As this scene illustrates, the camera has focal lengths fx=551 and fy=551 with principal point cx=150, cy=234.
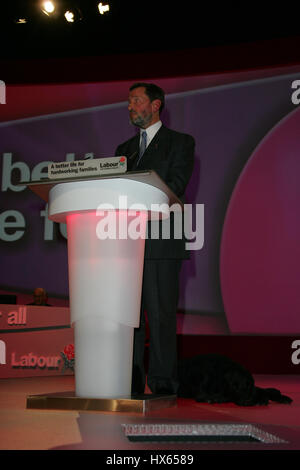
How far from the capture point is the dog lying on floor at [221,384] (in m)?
2.56

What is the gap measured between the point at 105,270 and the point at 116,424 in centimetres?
55

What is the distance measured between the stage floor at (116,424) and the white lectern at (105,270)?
150 mm

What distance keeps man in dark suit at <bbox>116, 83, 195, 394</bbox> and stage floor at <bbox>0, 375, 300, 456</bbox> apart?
0.63ft

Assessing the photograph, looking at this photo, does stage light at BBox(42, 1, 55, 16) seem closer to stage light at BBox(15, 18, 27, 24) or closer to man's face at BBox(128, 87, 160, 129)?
stage light at BBox(15, 18, 27, 24)

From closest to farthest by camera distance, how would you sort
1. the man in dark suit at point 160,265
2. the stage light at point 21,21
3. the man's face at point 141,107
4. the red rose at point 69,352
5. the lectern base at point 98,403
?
the lectern base at point 98,403, the man in dark suit at point 160,265, the man's face at point 141,107, the red rose at point 69,352, the stage light at point 21,21

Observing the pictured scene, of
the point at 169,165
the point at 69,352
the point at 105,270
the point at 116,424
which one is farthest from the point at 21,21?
the point at 116,424

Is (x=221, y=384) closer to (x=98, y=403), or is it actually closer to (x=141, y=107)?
(x=98, y=403)

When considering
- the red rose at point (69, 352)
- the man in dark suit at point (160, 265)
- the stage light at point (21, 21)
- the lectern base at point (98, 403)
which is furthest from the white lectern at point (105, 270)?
the stage light at point (21, 21)

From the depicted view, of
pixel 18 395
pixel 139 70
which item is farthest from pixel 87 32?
pixel 18 395

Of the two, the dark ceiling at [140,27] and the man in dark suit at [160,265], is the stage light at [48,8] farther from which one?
the man in dark suit at [160,265]

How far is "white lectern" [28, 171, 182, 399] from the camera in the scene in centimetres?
197

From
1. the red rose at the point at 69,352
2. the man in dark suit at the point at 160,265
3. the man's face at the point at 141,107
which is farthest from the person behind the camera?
the red rose at the point at 69,352

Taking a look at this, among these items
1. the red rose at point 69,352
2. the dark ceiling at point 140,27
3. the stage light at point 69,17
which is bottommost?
the red rose at point 69,352

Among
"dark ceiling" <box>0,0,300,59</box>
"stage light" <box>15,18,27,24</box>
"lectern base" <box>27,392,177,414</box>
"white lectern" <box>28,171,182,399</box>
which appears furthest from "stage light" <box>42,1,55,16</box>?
"lectern base" <box>27,392,177,414</box>
